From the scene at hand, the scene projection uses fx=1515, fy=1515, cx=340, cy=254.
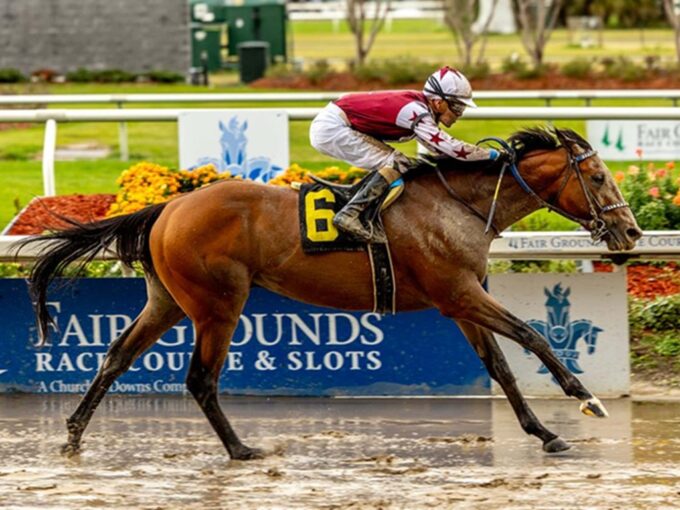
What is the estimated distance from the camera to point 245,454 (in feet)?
24.9

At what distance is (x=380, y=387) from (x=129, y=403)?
1496 millimetres

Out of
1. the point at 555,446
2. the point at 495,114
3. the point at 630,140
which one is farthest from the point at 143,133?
the point at 555,446

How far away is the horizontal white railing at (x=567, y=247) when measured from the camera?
8633 mm

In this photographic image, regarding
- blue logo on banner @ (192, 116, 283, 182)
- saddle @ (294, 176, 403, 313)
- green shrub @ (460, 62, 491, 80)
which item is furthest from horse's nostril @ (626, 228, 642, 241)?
green shrub @ (460, 62, 491, 80)

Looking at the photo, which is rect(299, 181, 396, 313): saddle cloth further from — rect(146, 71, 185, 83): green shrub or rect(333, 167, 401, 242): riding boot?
rect(146, 71, 185, 83): green shrub

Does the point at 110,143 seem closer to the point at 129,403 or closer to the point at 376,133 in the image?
the point at 129,403

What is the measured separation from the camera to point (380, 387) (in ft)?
29.6

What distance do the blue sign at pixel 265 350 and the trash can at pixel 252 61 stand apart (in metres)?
20.8

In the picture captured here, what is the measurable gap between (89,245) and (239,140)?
329 cm

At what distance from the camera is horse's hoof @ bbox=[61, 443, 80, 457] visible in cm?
772

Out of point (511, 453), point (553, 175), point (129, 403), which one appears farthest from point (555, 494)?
point (129, 403)

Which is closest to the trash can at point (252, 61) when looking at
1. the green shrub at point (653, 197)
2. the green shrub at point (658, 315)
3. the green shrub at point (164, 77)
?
the green shrub at point (164, 77)

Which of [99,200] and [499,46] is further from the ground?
[499,46]

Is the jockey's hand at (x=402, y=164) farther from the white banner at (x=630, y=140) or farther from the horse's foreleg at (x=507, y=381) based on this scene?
the white banner at (x=630, y=140)
